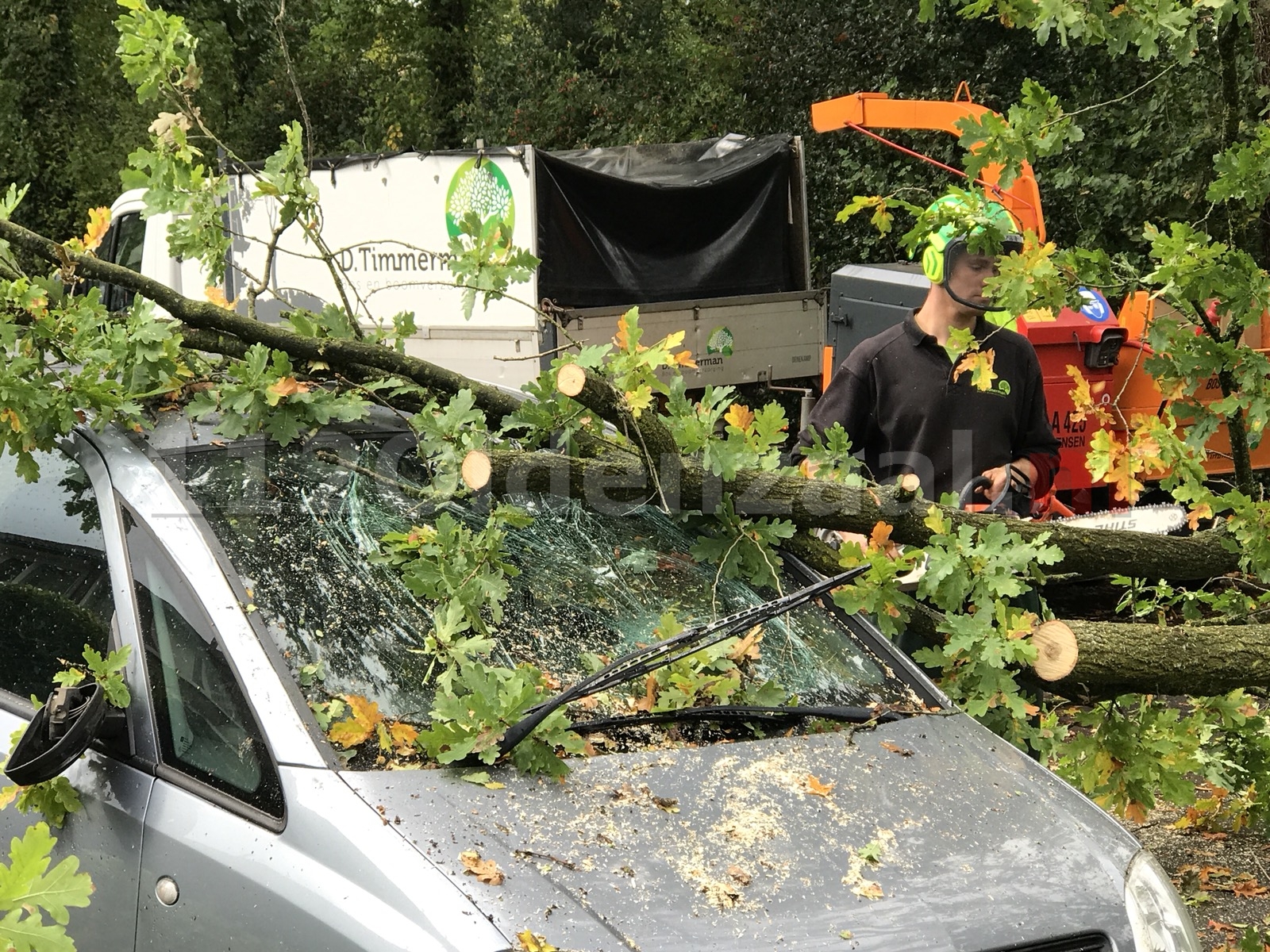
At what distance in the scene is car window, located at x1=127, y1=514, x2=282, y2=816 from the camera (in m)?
2.49

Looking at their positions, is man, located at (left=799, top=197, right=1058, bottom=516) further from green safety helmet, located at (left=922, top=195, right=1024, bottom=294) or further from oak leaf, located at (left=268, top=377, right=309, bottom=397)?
oak leaf, located at (left=268, top=377, right=309, bottom=397)

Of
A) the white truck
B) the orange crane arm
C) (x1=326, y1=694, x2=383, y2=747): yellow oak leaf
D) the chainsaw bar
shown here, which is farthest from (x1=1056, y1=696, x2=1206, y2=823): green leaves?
the white truck

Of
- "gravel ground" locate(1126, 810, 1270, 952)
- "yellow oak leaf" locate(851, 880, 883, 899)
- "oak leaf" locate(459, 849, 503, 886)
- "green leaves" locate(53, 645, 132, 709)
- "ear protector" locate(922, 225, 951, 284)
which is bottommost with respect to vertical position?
"gravel ground" locate(1126, 810, 1270, 952)

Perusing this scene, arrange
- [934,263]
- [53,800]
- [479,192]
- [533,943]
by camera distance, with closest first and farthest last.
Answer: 1. [533,943]
2. [53,800]
3. [934,263]
4. [479,192]

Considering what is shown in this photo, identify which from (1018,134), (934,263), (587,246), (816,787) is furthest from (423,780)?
(587,246)

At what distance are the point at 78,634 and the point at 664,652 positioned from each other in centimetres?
129

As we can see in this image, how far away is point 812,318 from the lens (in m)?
12.6

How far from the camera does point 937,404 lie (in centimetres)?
474

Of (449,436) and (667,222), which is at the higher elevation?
(667,222)

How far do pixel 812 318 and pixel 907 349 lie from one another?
7905mm

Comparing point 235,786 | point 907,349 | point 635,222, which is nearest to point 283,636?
point 235,786

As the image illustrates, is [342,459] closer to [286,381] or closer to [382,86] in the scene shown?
[286,381]

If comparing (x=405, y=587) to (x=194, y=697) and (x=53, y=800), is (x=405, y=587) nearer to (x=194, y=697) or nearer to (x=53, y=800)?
(x=194, y=697)

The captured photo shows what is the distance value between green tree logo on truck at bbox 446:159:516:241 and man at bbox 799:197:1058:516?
6.65m
